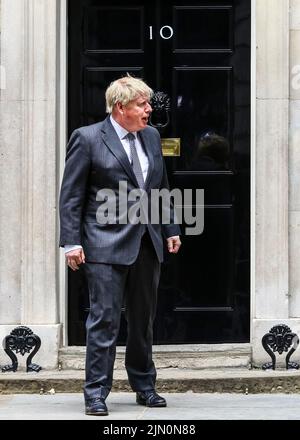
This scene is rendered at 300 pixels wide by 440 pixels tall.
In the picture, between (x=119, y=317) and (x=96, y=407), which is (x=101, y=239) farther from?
(x=96, y=407)

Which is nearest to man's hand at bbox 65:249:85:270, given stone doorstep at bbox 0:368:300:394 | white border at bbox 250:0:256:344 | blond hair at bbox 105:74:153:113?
blond hair at bbox 105:74:153:113

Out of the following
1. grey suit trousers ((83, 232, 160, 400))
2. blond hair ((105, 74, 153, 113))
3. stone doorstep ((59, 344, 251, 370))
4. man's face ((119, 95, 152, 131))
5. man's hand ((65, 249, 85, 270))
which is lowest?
stone doorstep ((59, 344, 251, 370))

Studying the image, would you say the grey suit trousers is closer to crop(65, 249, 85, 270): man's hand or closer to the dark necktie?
crop(65, 249, 85, 270): man's hand

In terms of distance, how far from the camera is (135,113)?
7902 millimetres

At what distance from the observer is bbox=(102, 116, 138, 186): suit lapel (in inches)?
311

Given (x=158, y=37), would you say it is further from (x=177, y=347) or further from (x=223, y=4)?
(x=177, y=347)

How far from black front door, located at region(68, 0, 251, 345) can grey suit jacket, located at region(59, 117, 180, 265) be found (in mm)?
1561

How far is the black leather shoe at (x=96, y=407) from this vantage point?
7.76 metres

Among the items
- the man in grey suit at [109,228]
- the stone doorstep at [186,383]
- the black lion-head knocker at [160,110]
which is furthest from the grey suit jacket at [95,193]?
the black lion-head knocker at [160,110]

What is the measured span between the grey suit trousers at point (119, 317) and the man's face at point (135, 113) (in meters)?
0.65

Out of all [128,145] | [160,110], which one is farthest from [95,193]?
[160,110]

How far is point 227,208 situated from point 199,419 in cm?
210

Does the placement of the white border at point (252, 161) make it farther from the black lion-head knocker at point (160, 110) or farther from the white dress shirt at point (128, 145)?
the white dress shirt at point (128, 145)

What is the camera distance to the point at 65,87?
9414 mm
